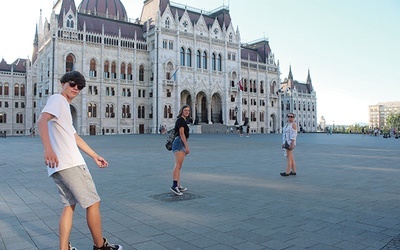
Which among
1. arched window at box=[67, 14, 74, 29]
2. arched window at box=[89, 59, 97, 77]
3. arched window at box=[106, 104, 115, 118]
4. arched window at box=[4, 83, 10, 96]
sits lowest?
arched window at box=[106, 104, 115, 118]

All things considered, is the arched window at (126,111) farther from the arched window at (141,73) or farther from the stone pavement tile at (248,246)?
the stone pavement tile at (248,246)

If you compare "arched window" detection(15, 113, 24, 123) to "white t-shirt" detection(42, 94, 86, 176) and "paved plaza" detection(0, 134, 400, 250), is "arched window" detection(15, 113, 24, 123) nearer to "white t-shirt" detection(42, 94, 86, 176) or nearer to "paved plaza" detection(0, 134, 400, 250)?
"paved plaza" detection(0, 134, 400, 250)

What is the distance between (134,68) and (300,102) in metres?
76.8

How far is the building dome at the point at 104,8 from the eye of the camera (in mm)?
65938

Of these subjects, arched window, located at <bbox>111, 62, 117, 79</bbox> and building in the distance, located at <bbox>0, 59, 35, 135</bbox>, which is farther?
building in the distance, located at <bbox>0, 59, 35, 135</bbox>

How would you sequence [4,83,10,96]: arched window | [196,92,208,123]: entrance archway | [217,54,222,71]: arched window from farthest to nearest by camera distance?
1. [217,54,222,71]: arched window
2. [196,92,208,123]: entrance archway
3. [4,83,10,96]: arched window

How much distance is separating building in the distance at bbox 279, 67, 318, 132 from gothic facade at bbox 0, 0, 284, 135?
44.7 metres

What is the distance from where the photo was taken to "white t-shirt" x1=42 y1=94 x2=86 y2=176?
3656 mm

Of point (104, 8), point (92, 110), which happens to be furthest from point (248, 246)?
point (104, 8)

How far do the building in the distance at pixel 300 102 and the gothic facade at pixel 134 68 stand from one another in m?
44.7

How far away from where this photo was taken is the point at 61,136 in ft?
12.1

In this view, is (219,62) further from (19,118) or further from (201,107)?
(19,118)

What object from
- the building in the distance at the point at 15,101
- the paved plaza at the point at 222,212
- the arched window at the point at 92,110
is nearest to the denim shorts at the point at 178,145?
the paved plaza at the point at 222,212

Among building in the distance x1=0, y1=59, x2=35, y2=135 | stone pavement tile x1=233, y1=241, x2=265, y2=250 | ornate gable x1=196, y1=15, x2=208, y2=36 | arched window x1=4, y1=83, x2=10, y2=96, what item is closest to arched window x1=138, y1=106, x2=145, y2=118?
ornate gable x1=196, y1=15, x2=208, y2=36
